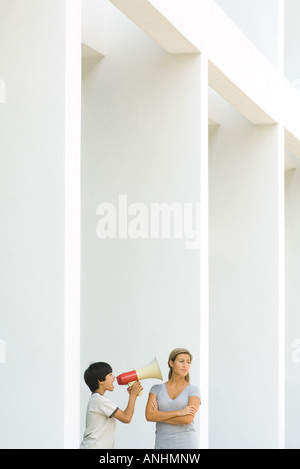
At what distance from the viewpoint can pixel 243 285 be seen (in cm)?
961

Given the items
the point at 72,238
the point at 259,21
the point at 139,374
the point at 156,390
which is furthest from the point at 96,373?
the point at 259,21

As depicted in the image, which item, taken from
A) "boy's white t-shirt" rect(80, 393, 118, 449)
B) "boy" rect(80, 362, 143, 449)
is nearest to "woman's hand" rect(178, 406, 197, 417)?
"boy" rect(80, 362, 143, 449)

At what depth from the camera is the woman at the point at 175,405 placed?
5496 millimetres

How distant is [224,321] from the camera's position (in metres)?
9.65

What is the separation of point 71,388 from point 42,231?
0.84 m

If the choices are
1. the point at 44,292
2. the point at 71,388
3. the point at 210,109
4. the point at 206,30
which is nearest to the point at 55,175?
the point at 44,292

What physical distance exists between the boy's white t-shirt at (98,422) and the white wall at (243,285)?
4.43 metres

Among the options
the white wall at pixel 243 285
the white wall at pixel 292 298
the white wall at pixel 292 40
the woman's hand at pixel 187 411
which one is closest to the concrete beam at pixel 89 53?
the white wall at pixel 243 285

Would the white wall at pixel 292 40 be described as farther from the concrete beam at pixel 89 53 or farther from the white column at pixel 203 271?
the white column at pixel 203 271

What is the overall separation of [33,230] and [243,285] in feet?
17.7

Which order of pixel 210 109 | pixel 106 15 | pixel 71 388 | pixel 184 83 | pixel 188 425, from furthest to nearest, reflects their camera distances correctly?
pixel 210 109
pixel 106 15
pixel 184 83
pixel 188 425
pixel 71 388

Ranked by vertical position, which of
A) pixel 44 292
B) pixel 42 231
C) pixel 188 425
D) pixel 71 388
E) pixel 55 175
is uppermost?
pixel 55 175

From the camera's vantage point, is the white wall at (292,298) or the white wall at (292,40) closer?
the white wall at (292,40)

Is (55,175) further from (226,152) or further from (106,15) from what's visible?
(226,152)
